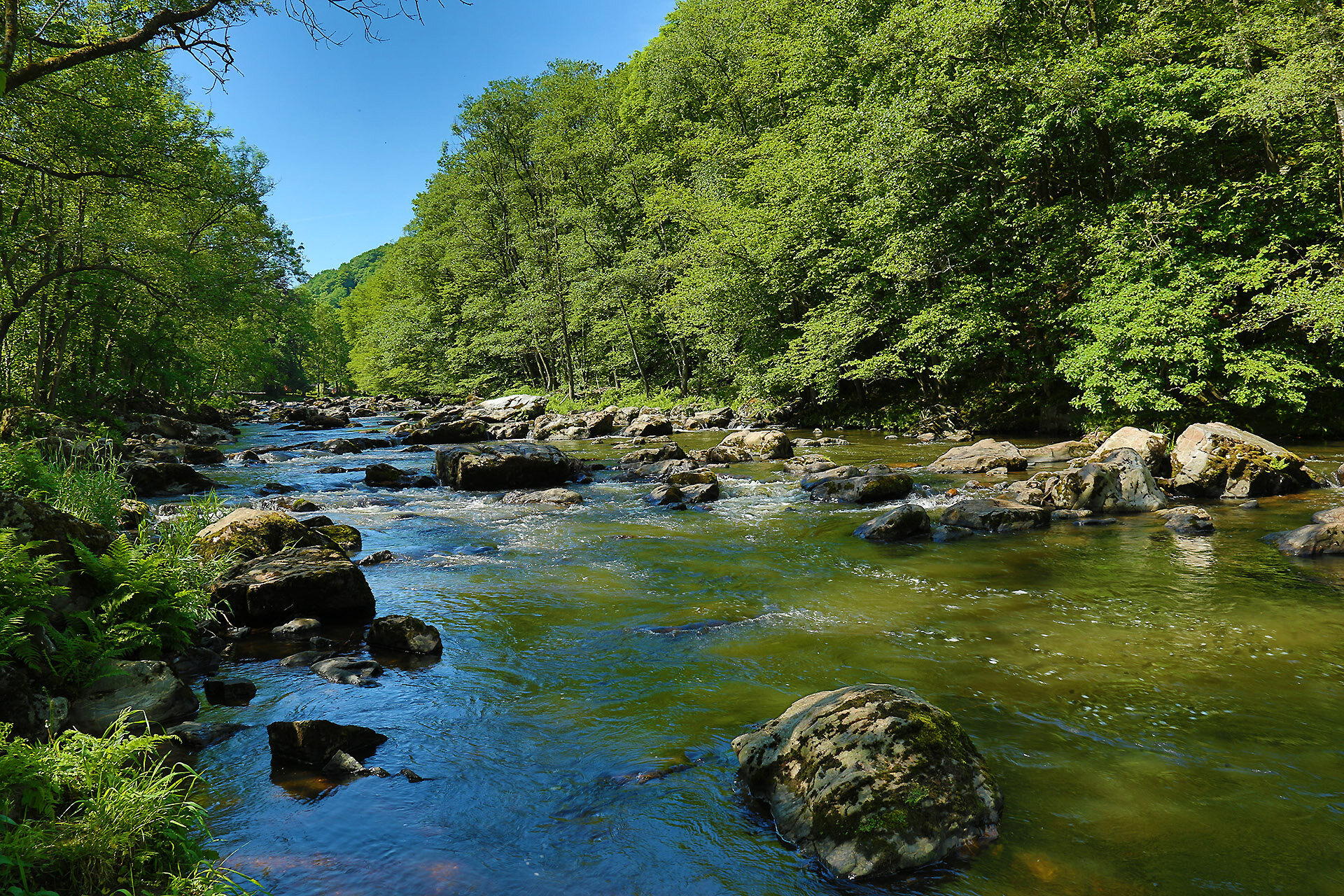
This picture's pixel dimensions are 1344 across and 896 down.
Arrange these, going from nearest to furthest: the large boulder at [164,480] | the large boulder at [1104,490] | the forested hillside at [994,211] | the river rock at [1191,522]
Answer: the river rock at [1191,522] → the large boulder at [1104,490] → the large boulder at [164,480] → the forested hillside at [994,211]

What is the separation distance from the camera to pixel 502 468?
57.2 ft

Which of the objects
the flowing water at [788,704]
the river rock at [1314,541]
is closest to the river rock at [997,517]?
the flowing water at [788,704]

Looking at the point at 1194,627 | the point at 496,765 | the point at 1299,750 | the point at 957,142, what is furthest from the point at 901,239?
the point at 496,765

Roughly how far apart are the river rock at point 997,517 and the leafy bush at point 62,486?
1211 centimetres

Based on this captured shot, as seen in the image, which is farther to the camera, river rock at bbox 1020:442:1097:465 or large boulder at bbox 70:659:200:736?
river rock at bbox 1020:442:1097:465

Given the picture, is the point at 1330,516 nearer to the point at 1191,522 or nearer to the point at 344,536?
the point at 1191,522

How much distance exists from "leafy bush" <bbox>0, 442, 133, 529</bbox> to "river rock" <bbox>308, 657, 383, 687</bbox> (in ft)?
9.75

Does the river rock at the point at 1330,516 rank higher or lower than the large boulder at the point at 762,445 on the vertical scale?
lower

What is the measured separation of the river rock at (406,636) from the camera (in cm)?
686

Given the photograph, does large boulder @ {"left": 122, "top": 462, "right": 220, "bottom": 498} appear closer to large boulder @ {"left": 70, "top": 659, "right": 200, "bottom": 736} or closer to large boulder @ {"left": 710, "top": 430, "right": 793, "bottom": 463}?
large boulder @ {"left": 70, "top": 659, "right": 200, "bottom": 736}

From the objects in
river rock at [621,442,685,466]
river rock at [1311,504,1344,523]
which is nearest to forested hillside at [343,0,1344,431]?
river rock at [1311,504,1344,523]

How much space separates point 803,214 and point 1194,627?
22664 millimetres

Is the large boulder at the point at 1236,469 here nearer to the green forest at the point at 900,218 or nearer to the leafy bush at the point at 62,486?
the green forest at the point at 900,218

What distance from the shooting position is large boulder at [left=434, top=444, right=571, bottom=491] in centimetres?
1738
